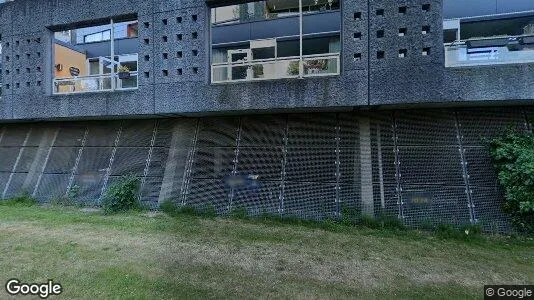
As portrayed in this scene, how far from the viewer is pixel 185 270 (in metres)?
4.97

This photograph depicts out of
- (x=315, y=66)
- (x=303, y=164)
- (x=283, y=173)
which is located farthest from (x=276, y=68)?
(x=283, y=173)

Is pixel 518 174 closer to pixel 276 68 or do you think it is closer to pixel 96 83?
pixel 276 68

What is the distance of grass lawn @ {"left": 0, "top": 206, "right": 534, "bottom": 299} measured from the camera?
4426 mm

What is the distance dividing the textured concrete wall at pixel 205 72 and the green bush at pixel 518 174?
3.41ft

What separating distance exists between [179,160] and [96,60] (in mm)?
8122

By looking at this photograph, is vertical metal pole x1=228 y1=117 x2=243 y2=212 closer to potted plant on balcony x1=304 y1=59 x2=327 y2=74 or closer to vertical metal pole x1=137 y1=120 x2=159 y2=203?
potted plant on balcony x1=304 y1=59 x2=327 y2=74

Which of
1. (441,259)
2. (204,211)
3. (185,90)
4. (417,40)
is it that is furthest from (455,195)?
(185,90)

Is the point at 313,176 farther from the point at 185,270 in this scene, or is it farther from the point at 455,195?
the point at 185,270

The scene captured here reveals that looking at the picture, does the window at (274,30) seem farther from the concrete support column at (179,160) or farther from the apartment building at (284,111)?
the concrete support column at (179,160)

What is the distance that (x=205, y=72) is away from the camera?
8.76 metres

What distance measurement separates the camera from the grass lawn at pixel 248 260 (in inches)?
174

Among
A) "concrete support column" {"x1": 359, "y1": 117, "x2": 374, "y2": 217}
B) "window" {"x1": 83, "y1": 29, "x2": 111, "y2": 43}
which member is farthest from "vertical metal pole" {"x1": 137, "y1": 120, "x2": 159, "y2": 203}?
"window" {"x1": 83, "y1": 29, "x2": 111, "y2": 43}

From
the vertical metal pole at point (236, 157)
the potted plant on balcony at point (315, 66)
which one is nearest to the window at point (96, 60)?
the vertical metal pole at point (236, 157)

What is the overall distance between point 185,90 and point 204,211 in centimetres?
318
